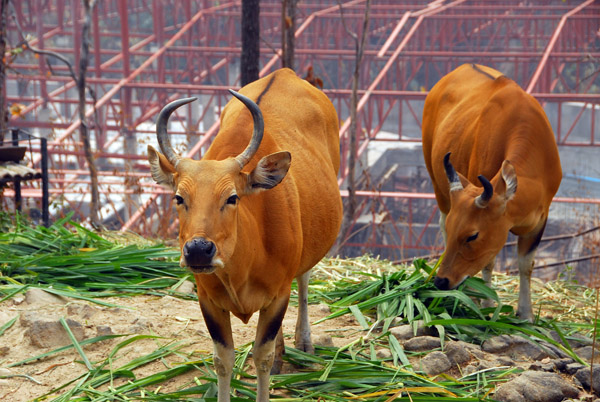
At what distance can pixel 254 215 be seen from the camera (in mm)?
3889

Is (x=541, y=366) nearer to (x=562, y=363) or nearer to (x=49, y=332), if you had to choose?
(x=562, y=363)

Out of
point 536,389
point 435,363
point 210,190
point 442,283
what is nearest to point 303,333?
point 435,363

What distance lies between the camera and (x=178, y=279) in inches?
247

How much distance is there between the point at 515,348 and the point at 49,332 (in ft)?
10.8

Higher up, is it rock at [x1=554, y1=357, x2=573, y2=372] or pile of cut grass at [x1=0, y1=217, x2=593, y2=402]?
pile of cut grass at [x1=0, y1=217, x2=593, y2=402]

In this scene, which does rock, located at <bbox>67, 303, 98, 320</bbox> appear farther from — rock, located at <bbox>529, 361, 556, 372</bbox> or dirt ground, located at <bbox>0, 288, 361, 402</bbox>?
rock, located at <bbox>529, 361, 556, 372</bbox>

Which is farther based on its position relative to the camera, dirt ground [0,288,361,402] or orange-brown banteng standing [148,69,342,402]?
dirt ground [0,288,361,402]

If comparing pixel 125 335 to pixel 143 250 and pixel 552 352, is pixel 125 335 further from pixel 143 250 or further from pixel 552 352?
pixel 552 352

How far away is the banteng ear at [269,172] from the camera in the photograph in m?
3.64

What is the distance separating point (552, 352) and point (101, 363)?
10.3 ft

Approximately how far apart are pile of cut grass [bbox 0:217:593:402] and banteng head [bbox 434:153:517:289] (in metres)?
0.19

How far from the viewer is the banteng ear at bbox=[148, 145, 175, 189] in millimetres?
3727

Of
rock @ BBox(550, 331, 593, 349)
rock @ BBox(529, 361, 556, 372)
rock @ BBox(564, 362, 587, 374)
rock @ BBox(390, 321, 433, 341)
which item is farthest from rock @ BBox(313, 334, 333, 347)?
rock @ BBox(550, 331, 593, 349)

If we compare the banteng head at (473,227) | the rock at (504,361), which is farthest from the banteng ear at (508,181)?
the rock at (504,361)
